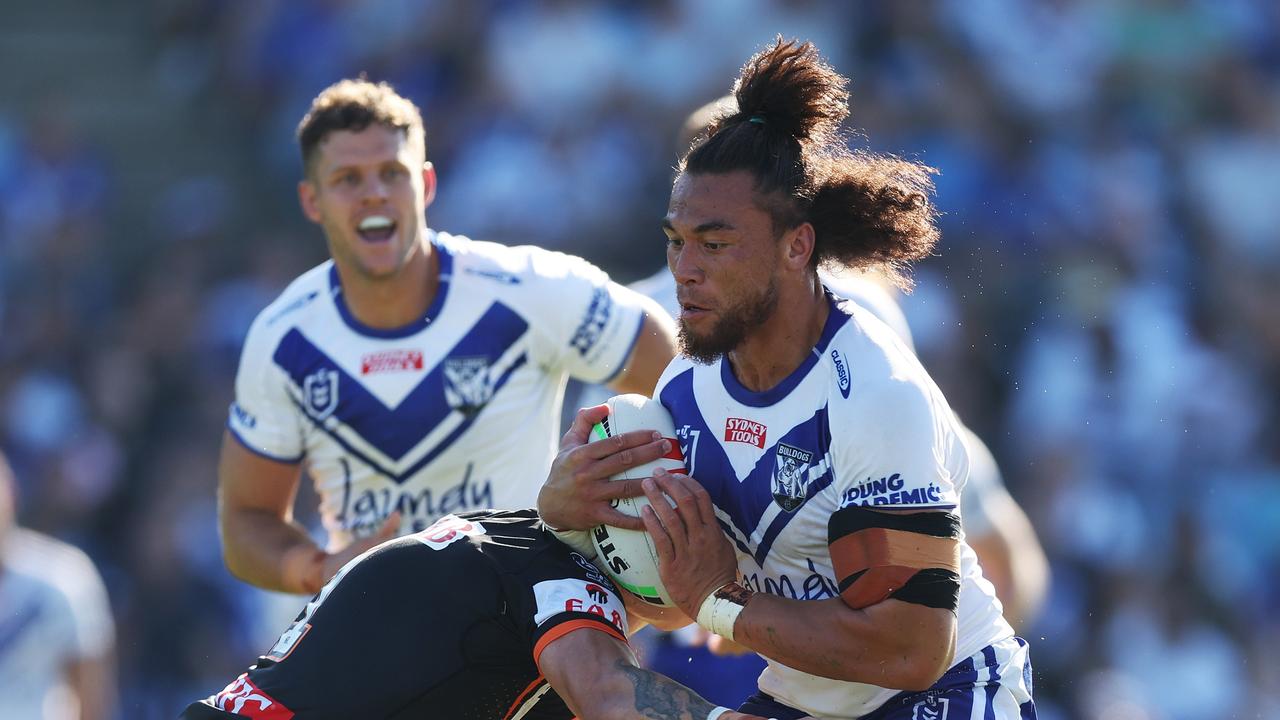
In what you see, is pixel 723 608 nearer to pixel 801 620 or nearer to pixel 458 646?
pixel 801 620

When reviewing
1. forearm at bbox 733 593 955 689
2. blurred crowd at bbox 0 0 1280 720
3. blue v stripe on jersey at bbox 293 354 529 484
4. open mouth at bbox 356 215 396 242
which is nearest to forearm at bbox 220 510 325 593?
blue v stripe on jersey at bbox 293 354 529 484

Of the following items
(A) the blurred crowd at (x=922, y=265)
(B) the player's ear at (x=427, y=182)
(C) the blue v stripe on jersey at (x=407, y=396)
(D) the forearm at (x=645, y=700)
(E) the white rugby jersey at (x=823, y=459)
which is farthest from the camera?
(A) the blurred crowd at (x=922, y=265)

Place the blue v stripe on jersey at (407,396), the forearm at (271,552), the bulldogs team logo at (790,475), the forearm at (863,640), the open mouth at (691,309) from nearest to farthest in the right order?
the forearm at (863,640) < the bulldogs team logo at (790,475) < the open mouth at (691,309) < the forearm at (271,552) < the blue v stripe on jersey at (407,396)

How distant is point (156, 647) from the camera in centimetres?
1065

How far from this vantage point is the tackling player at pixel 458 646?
14.8 feet

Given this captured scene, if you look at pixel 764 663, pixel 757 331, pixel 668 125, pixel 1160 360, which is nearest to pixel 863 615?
pixel 757 331

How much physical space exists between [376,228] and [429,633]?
2.24m

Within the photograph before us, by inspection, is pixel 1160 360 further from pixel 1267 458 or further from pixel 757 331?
pixel 757 331

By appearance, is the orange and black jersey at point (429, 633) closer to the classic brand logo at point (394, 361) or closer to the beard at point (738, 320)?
the beard at point (738, 320)

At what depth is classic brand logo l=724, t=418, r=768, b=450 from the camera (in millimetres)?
4619

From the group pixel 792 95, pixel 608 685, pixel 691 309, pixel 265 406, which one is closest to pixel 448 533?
pixel 608 685

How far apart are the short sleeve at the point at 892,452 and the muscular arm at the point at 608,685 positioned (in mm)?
692

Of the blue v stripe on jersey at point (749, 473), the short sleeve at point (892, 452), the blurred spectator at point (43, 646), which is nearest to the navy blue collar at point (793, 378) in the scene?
the blue v stripe on jersey at point (749, 473)

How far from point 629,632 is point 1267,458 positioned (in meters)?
A: 7.03
